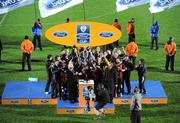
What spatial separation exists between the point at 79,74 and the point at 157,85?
418 centimetres

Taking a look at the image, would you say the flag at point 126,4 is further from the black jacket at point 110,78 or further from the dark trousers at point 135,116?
the dark trousers at point 135,116

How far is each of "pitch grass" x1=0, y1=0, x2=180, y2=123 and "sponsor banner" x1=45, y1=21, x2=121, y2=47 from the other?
9.61ft

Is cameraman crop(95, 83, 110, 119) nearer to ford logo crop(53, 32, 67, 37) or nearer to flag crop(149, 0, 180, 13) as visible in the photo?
ford logo crop(53, 32, 67, 37)

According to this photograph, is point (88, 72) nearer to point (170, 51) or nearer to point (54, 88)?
point (54, 88)

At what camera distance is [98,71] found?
942 inches

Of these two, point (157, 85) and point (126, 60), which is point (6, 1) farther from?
point (157, 85)

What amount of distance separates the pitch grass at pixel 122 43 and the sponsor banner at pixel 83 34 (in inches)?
115

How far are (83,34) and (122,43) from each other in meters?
9.87

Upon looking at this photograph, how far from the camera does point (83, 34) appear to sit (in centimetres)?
2447

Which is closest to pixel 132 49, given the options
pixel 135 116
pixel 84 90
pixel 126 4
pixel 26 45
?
pixel 126 4

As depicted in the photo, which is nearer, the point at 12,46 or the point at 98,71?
the point at 98,71

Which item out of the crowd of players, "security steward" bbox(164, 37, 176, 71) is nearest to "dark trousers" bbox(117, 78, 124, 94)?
the crowd of players

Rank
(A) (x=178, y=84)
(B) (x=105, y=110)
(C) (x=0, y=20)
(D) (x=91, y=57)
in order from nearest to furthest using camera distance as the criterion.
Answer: (B) (x=105, y=110) < (D) (x=91, y=57) < (A) (x=178, y=84) < (C) (x=0, y=20)

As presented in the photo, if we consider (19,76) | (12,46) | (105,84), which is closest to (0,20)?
(12,46)
